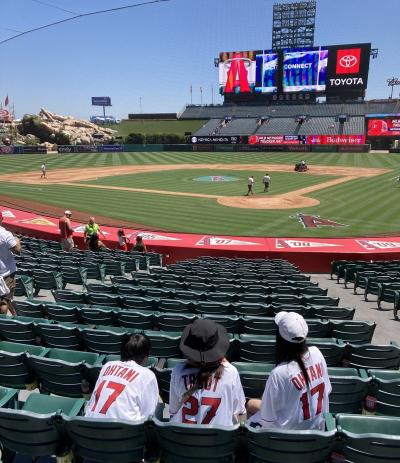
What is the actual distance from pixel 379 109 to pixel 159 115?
230 ft

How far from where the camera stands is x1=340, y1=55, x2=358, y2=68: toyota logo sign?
87000 mm

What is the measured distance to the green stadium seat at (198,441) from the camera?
3.21 metres

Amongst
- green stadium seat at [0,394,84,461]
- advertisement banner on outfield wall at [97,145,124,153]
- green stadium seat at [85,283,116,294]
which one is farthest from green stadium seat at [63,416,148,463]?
advertisement banner on outfield wall at [97,145,124,153]

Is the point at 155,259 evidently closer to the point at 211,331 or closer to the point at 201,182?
the point at 211,331

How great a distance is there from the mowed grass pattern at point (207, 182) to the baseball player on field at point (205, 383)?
30.9 meters

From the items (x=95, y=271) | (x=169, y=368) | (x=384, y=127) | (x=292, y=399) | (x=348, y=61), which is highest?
(x=348, y=61)

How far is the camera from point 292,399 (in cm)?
352

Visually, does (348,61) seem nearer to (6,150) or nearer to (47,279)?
(6,150)

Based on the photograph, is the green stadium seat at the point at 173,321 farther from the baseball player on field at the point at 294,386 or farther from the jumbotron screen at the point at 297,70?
the jumbotron screen at the point at 297,70

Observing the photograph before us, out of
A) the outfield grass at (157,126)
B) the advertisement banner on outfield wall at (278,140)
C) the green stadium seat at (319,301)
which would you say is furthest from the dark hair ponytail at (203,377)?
the outfield grass at (157,126)

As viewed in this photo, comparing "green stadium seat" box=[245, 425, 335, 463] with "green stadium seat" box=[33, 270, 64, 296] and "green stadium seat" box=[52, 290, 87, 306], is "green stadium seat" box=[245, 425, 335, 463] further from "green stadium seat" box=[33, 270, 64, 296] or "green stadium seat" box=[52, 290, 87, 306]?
"green stadium seat" box=[33, 270, 64, 296]

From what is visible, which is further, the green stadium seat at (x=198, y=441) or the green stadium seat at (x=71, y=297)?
the green stadium seat at (x=71, y=297)

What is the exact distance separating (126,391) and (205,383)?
29.9 inches

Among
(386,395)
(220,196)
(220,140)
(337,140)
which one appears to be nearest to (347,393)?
(386,395)
